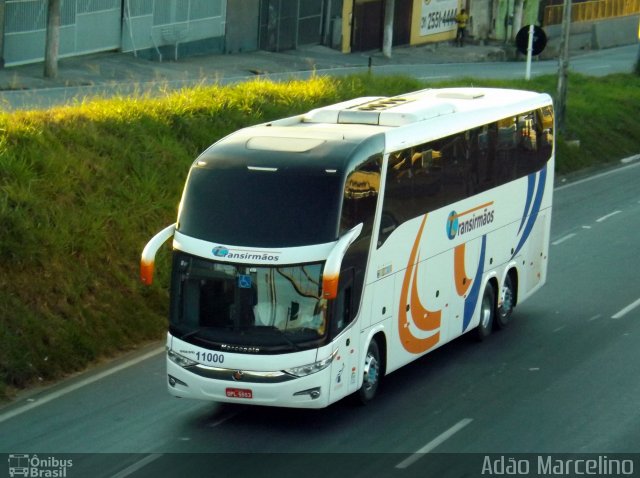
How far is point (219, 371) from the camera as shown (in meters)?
14.2

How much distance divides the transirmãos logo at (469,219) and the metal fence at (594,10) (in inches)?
Answer: 2238

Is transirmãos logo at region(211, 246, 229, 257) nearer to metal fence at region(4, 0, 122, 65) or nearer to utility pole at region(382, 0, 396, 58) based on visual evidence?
metal fence at region(4, 0, 122, 65)

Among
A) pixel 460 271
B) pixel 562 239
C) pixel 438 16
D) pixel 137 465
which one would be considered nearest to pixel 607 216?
pixel 562 239

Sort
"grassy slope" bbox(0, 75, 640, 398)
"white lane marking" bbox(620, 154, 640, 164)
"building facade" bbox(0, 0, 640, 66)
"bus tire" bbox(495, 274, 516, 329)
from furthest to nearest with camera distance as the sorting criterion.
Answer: "building facade" bbox(0, 0, 640, 66), "white lane marking" bbox(620, 154, 640, 164), "bus tire" bbox(495, 274, 516, 329), "grassy slope" bbox(0, 75, 640, 398)

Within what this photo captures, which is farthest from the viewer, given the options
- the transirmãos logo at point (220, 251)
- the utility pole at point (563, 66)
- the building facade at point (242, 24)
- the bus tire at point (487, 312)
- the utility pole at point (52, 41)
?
the building facade at point (242, 24)

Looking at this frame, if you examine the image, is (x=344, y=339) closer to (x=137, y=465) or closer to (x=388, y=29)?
(x=137, y=465)

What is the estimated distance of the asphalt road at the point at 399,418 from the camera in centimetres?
1350

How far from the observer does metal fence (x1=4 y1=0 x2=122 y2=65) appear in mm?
39562

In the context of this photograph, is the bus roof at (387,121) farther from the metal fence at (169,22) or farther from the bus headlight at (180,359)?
the metal fence at (169,22)

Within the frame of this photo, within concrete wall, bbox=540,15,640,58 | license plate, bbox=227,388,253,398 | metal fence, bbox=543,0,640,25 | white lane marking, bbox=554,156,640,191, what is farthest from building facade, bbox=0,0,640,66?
license plate, bbox=227,388,253,398

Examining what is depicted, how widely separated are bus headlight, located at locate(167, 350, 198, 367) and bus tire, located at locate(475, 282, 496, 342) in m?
5.60

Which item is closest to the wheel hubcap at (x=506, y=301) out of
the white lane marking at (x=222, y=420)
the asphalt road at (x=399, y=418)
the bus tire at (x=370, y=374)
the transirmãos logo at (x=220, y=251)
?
the asphalt road at (x=399, y=418)

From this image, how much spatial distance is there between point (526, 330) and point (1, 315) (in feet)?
24.8

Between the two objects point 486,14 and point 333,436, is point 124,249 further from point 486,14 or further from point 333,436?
point 486,14
